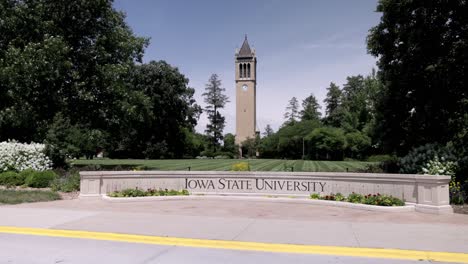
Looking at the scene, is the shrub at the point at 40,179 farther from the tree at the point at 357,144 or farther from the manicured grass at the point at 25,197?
the tree at the point at 357,144

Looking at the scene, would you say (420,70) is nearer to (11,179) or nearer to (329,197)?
(329,197)

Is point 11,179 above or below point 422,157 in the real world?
below

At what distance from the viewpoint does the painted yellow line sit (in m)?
6.65

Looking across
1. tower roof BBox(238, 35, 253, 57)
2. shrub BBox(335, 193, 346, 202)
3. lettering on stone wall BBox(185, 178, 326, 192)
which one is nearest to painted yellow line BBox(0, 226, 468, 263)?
shrub BBox(335, 193, 346, 202)

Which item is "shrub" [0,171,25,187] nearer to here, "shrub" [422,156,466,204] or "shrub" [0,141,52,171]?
"shrub" [0,141,52,171]

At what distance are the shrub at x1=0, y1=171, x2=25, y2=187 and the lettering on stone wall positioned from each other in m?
8.00

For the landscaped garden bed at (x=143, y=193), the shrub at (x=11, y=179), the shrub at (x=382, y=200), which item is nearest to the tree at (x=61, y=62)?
the shrub at (x=11, y=179)

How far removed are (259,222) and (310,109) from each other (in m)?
94.8

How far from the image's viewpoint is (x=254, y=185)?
48.4 ft

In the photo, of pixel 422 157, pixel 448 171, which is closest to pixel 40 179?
pixel 422 157

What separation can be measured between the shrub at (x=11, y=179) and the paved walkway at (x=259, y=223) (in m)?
5.96

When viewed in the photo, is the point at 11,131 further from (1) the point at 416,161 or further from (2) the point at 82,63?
(1) the point at 416,161

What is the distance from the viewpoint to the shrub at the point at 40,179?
17.4 meters

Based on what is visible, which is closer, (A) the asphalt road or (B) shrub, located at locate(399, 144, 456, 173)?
(A) the asphalt road
